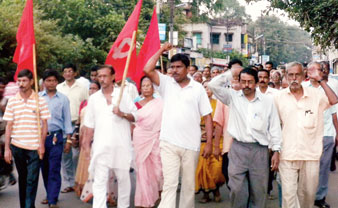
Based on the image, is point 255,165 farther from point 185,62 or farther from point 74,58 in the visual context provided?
point 74,58

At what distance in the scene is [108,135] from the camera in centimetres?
624

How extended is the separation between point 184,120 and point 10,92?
3.91m

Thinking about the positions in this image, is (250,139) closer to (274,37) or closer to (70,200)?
(70,200)

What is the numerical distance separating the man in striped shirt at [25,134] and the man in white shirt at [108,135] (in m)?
0.62

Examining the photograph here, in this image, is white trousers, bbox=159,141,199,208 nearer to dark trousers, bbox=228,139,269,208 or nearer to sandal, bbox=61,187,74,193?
dark trousers, bbox=228,139,269,208

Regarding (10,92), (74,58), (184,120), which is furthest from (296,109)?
(74,58)

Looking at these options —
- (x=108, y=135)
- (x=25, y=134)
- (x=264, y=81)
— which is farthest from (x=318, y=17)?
(x=25, y=134)

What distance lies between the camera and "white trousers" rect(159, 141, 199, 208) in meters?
5.98

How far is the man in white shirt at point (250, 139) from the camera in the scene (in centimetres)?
568

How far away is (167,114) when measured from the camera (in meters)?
6.14

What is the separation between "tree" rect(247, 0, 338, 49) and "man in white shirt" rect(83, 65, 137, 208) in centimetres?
800

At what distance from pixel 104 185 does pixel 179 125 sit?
3.71 feet

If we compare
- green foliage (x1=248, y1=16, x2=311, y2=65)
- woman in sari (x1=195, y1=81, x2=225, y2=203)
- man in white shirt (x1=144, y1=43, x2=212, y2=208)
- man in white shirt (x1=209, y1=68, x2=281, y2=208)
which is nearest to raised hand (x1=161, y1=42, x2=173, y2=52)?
man in white shirt (x1=144, y1=43, x2=212, y2=208)

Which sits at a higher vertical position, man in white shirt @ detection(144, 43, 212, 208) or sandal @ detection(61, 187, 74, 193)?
man in white shirt @ detection(144, 43, 212, 208)
